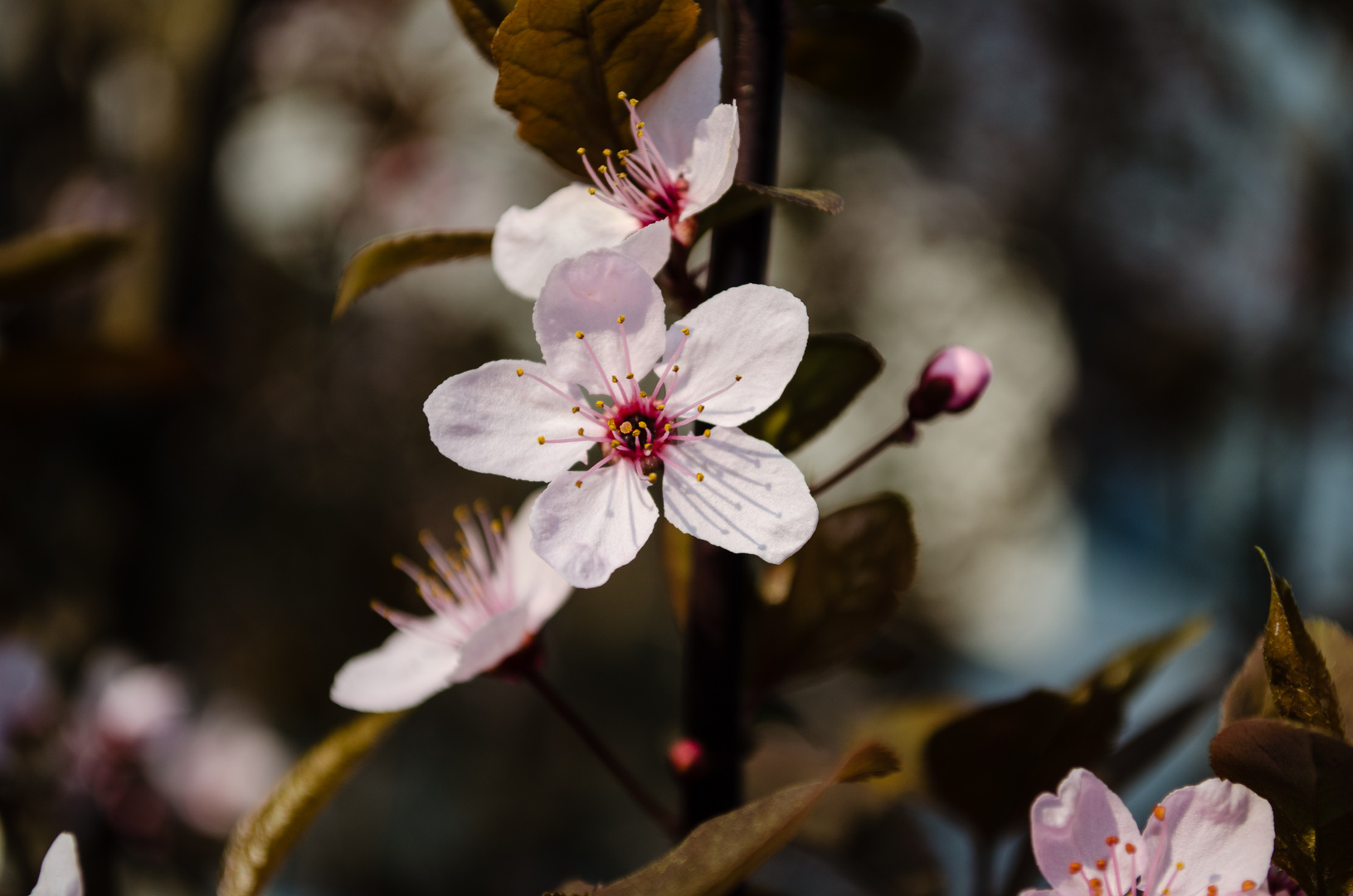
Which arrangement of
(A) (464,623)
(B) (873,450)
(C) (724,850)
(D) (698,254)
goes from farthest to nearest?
(D) (698,254), (A) (464,623), (B) (873,450), (C) (724,850)

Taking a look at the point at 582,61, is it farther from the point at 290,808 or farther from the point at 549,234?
the point at 290,808

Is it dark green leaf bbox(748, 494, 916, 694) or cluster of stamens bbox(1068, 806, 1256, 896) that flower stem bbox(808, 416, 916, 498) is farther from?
cluster of stamens bbox(1068, 806, 1256, 896)

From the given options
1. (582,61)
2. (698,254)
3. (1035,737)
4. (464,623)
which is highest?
(582,61)

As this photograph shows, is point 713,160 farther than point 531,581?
No

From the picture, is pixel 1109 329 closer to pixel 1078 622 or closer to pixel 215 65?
pixel 1078 622

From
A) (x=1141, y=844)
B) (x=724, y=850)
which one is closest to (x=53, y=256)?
(x=724, y=850)

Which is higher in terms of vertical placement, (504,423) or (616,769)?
(504,423)

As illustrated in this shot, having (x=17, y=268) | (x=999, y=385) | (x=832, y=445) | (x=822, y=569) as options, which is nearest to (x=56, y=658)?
(x=17, y=268)
